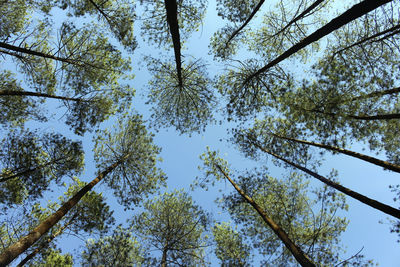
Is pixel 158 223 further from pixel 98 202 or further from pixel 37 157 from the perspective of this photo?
pixel 37 157

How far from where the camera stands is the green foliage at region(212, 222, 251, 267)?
1059 cm

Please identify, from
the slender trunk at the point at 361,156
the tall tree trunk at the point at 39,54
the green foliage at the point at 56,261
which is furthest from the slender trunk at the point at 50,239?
the slender trunk at the point at 361,156

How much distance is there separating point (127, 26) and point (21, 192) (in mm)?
8792

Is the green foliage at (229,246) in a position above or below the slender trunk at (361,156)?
below

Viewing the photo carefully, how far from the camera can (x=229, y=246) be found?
37.9ft

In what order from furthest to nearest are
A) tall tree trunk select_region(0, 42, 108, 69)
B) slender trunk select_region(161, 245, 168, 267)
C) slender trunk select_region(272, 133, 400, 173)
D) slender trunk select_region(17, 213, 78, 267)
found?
slender trunk select_region(161, 245, 168, 267) → slender trunk select_region(17, 213, 78, 267) → tall tree trunk select_region(0, 42, 108, 69) → slender trunk select_region(272, 133, 400, 173)

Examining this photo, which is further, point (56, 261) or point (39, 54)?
point (56, 261)

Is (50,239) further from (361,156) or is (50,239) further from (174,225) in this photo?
(361,156)

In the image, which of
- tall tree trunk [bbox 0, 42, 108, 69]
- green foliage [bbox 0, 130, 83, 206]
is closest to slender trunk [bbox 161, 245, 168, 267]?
green foliage [bbox 0, 130, 83, 206]

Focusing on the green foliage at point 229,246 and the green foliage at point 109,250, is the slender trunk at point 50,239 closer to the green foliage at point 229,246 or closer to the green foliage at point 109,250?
the green foliage at point 109,250

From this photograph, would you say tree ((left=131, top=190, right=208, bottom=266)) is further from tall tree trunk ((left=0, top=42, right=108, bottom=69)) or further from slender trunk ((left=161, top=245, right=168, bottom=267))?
tall tree trunk ((left=0, top=42, right=108, bottom=69))

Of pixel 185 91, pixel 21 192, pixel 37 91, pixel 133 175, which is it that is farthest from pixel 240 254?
pixel 37 91

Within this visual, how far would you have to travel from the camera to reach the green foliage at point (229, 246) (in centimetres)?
1059

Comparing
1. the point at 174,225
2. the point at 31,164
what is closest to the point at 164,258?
the point at 174,225
